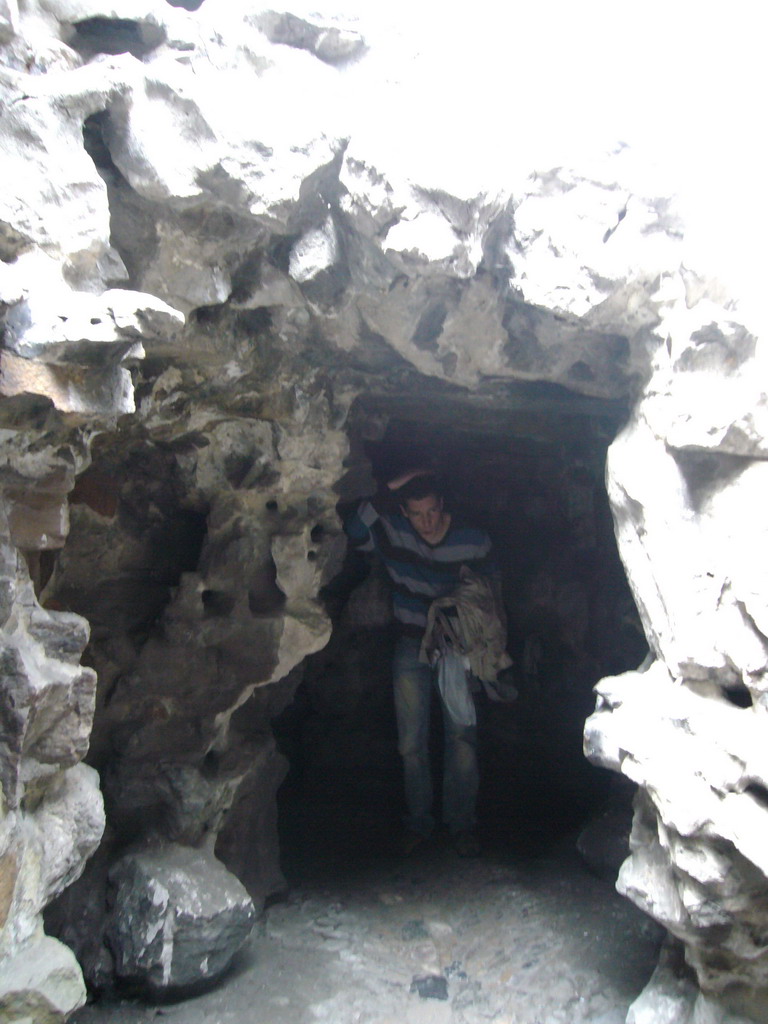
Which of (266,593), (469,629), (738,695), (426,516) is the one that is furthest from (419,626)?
(738,695)

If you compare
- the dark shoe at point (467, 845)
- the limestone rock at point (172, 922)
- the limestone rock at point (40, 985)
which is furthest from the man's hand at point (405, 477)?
the limestone rock at point (40, 985)

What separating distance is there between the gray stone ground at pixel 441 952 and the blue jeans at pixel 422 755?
0.19 metres

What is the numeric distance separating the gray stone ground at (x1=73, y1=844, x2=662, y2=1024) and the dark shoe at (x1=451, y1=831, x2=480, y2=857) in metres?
0.05

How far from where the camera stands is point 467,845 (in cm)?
328

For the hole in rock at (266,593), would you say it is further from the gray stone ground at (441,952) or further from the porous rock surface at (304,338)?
the gray stone ground at (441,952)

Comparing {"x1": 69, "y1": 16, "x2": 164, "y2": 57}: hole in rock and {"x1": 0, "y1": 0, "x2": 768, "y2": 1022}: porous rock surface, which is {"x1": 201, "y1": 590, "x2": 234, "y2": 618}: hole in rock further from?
{"x1": 69, "y1": 16, "x2": 164, "y2": 57}: hole in rock

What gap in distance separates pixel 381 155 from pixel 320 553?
4.79 ft

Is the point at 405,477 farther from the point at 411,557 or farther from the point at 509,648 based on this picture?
the point at 509,648

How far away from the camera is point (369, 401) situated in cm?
314

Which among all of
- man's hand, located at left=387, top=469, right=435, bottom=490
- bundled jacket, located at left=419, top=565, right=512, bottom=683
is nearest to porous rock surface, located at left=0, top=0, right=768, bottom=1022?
man's hand, located at left=387, top=469, right=435, bottom=490

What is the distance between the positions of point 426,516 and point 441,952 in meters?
1.61

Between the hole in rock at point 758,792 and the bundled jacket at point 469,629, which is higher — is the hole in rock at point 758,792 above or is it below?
above

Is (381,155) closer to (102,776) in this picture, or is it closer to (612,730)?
(612,730)

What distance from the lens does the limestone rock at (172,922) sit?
2.28 meters
